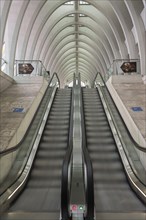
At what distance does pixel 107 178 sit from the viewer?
570 centimetres

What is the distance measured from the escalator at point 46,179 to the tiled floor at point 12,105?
3.02 ft

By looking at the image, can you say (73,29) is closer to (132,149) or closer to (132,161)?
(132,149)

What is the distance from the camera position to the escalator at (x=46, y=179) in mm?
3969

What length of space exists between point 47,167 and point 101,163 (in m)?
1.35

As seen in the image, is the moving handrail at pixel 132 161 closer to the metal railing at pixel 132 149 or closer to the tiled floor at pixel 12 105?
the metal railing at pixel 132 149

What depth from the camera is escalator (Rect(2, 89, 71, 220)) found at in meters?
3.97

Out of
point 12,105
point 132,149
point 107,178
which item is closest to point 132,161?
point 132,149

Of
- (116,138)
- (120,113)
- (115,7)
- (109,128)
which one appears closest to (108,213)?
(116,138)

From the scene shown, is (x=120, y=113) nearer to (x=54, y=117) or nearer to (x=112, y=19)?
(x=54, y=117)

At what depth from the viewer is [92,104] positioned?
444 inches

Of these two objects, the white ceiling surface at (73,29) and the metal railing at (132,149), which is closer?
the metal railing at (132,149)


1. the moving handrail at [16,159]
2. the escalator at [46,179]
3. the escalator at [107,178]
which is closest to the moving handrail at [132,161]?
the escalator at [107,178]

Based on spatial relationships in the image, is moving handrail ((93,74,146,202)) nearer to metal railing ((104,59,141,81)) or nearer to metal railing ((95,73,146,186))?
metal railing ((95,73,146,186))

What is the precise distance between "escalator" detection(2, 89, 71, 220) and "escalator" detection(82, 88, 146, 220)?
78 centimetres
